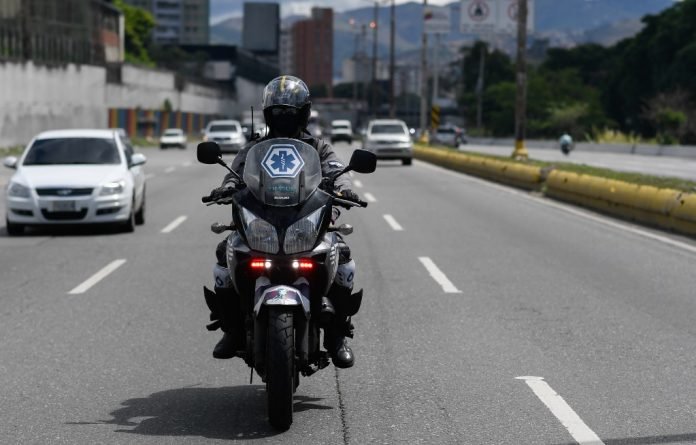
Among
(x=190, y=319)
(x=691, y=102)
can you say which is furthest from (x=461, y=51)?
(x=190, y=319)

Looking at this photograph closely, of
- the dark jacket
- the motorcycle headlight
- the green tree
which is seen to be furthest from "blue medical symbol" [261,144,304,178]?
the green tree

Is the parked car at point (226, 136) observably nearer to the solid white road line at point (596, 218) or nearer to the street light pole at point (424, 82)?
the street light pole at point (424, 82)

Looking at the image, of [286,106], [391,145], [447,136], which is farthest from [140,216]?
[447,136]

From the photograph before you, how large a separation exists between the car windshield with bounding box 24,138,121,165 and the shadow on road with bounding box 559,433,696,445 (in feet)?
43.1

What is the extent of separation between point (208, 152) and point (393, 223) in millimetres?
12479

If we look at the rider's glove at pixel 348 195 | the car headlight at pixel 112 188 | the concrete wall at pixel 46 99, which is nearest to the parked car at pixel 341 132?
the concrete wall at pixel 46 99

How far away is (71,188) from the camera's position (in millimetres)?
16219

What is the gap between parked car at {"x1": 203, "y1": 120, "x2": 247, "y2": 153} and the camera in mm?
54000

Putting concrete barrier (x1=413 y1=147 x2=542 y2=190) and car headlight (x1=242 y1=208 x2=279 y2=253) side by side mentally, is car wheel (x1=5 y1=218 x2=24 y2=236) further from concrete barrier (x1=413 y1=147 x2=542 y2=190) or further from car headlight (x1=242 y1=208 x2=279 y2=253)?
concrete barrier (x1=413 y1=147 x2=542 y2=190)

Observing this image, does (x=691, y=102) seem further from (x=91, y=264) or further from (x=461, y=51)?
(x=461, y=51)

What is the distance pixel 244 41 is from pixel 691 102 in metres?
137

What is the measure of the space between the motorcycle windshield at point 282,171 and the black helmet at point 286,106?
1.04ft

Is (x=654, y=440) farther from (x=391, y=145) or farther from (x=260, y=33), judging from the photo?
(x=260, y=33)

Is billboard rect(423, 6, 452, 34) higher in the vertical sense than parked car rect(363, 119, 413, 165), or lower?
higher
